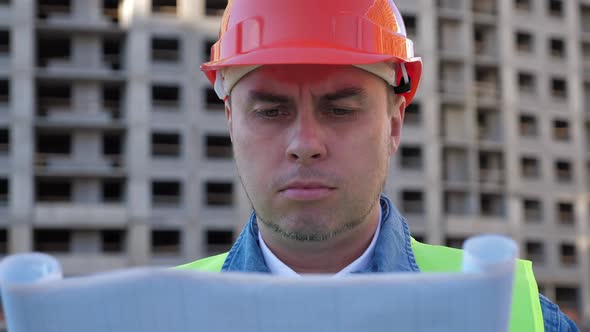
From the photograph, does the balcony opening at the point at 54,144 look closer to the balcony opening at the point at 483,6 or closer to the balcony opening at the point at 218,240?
the balcony opening at the point at 218,240

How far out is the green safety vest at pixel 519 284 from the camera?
1.73 m

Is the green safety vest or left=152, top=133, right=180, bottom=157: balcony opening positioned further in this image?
left=152, top=133, right=180, bottom=157: balcony opening

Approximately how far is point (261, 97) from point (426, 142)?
3818 centimetres

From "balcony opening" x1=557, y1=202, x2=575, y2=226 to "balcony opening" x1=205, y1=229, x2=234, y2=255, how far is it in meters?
18.6

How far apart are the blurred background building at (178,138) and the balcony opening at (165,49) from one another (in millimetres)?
101

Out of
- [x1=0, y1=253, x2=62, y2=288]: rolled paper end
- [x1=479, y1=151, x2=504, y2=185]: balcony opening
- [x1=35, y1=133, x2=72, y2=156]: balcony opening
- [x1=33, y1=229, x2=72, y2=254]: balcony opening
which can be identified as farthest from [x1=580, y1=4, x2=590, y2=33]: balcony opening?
[x1=0, y1=253, x2=62, y2=288]: rolled paper end

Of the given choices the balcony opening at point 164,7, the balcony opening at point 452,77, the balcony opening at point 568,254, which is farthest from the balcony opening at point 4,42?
the balcony opening at point 568,254

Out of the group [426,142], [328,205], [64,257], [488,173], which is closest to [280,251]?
[328,205]

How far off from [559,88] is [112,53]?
23957mm

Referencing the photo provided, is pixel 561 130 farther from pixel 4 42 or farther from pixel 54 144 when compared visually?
pixel 4 42

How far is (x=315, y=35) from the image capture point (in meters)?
1.83

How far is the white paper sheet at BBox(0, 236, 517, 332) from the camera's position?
0.85 metres

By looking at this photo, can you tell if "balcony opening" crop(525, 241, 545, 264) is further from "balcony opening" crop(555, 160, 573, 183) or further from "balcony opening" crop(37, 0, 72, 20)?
"balcony opening" crop(37, 0, 72, 20)

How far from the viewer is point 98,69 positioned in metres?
36.6
